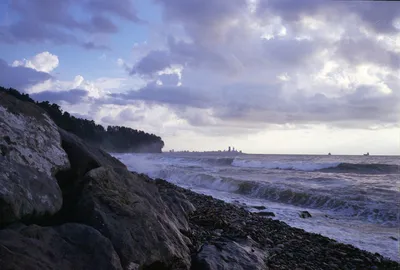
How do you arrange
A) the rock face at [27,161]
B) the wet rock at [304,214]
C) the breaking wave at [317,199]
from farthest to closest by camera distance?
the breaking wave at [317,199] < the wet rock at [304,214] < the rock face at [27,161]

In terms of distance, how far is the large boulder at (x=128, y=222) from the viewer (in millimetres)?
4078

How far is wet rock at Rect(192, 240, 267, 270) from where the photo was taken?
4832 millimetres

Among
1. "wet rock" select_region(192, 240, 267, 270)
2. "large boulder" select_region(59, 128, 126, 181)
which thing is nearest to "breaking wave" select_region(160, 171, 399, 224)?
"wet rock" select_region(192, 240, 267, 270)

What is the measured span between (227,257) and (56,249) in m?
2.64

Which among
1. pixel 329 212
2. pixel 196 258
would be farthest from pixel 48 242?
pixel 329 212

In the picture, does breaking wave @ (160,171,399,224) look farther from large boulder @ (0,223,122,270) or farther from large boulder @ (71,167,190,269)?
large boulder @ (0,223,122,270)

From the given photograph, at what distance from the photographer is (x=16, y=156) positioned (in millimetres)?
4227

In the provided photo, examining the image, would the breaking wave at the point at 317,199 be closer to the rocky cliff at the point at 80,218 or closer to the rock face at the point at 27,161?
the rocky cliff at the point at 80,218

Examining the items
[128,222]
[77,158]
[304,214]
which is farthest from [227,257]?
[304,214]


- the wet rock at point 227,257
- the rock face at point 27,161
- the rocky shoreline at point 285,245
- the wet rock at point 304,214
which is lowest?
the wet rock at point 304,214

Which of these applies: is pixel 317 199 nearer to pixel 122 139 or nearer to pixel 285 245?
pixel 285 245

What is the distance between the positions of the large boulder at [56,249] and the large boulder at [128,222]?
0.95 ft

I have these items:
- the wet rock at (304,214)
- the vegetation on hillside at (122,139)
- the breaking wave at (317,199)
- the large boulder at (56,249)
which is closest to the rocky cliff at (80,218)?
the large boulder at (56,249)

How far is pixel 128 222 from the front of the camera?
4.39m
